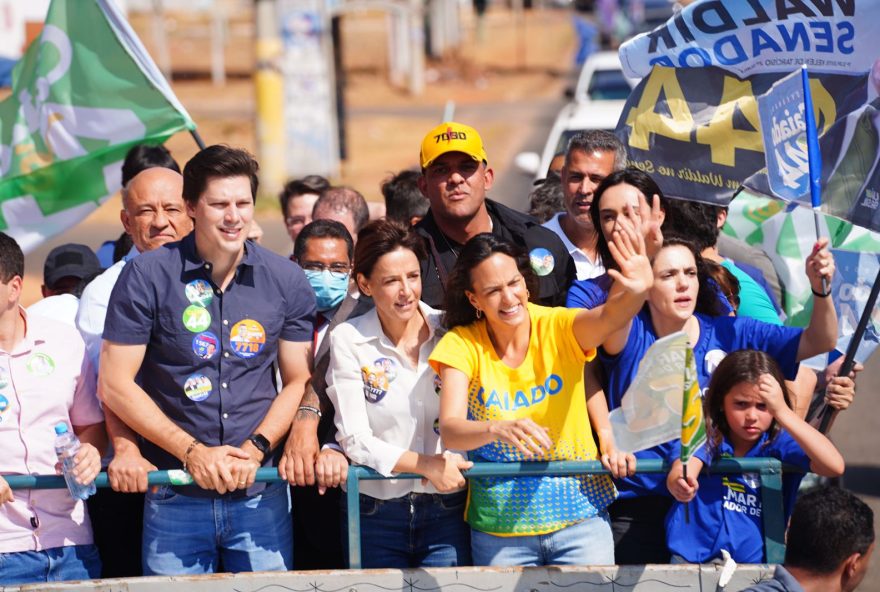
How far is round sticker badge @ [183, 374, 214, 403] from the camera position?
4359 mm

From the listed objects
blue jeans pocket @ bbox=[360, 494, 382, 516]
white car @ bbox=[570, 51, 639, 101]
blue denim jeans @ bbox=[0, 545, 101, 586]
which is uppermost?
white car @ bbox=[570, 51, 639, 101]

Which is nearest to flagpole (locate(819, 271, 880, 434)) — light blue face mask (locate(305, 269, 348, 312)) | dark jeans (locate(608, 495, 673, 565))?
dark jeans (locate(608, 495, 673, 565))

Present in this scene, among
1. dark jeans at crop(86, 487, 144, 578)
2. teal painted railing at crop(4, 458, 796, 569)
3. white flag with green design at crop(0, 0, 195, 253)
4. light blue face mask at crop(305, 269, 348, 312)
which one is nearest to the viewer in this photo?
teal painted railing at crop(4, 458, 796, 569)

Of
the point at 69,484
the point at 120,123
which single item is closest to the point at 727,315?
the point at 69,484

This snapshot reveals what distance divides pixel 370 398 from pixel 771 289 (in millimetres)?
2828

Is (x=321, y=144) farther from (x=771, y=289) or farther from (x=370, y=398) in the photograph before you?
(x=370, y=398)

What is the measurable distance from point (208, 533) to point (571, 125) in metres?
9.36

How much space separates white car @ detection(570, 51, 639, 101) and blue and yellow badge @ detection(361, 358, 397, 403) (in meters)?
12.0

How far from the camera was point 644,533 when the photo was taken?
15.1 feet

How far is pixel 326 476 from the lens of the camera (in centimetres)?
430

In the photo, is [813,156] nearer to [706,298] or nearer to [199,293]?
[706,298]

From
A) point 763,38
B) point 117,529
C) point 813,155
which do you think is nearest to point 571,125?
point 763,38

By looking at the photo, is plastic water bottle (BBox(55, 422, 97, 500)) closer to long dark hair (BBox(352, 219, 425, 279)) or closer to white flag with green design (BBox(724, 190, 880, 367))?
long dark hair (BBox(352, 219, 425, 279))

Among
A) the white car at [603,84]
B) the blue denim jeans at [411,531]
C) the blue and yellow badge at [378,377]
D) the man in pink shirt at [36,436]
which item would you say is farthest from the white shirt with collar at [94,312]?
the white car at [603,84]
